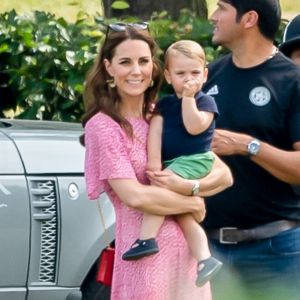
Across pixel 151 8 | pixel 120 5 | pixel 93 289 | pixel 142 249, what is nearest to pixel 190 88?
pixel 142 249

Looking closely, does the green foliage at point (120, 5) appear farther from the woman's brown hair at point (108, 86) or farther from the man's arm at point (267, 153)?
the woman's brown hair at point (108, 86)

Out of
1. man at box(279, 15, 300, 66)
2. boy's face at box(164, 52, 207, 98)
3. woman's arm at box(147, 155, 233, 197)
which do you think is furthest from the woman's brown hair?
man at box(279, 15, 300, 66)

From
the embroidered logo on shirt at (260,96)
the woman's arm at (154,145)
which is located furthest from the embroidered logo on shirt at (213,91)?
the woman's arm at (154,145)

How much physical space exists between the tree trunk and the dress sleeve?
18.6 feet

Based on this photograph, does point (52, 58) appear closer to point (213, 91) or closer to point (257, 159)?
point (213, 91)

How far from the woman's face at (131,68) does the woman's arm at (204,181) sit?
299 mm

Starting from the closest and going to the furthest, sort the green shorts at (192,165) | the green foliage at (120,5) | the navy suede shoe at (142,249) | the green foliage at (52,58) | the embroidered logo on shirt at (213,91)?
1. the navy suede shoe at (142,249)
2. the green shorts at (192,165)
3. the embroidered logo on shirt at (213,91)
4. the green foliage at (52,58)
5. the green foliage at (120,5)

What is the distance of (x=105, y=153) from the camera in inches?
168

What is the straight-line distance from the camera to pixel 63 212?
6199 millimetres

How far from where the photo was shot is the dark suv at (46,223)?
20.1 ft

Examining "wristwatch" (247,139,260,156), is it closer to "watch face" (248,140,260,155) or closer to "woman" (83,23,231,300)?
"watch face" (248,140,260,155)

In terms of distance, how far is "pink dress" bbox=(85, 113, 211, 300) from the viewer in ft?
13.9

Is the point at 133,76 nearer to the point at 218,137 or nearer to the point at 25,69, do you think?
the point at 218,137

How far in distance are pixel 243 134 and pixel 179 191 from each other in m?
0.48
